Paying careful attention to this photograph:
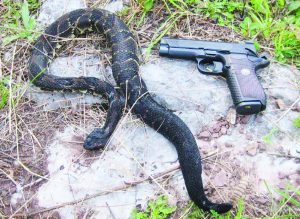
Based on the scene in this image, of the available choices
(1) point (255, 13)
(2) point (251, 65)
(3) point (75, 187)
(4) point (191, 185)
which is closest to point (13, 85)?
(3) point (75, 187)

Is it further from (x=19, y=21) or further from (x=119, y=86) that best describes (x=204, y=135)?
(x=19, y=21)

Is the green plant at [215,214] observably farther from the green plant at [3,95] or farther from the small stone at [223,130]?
the green plant at [3,95]

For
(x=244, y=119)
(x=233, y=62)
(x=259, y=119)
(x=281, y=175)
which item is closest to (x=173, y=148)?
(x=244, y=119)

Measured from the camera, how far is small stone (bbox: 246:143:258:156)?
4.11m

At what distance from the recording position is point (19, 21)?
553 cm

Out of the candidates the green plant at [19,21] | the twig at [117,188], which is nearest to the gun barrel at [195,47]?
the twig at [117,188]

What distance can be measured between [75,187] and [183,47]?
202cm

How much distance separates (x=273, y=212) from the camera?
3715 mm

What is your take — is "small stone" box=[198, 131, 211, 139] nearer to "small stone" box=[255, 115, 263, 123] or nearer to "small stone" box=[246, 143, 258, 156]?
"small stone" box=[246, 143, 258, 156]

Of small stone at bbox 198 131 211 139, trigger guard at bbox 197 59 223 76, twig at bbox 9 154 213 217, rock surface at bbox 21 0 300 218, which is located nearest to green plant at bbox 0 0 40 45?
rock surface at bbox 21 0 300 218

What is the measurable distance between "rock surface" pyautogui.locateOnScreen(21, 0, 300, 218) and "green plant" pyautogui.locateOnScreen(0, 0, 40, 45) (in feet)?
2.91

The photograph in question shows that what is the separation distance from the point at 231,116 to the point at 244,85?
36 centimetres

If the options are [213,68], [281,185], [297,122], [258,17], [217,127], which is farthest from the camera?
[258,17]

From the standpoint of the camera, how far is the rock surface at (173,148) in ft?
12.9
